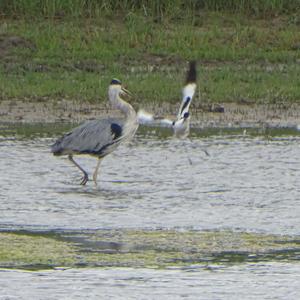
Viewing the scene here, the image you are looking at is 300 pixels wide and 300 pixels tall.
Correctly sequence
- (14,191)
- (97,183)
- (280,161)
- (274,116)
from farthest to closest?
(274,116) → (280,161) → (97,183) → (14,191)

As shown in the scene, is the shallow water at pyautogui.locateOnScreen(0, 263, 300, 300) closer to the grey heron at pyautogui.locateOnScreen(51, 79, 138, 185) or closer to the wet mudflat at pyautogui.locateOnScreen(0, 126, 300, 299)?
the wet mudflat at pyautogui.locateOnScreen(0, 126, 300, 299)

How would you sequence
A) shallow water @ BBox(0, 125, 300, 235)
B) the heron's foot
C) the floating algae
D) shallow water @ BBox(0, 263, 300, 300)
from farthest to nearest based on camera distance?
the heron's foot
shallow water @ BBox(0, 125, 300, 235)
the floating algae
shallow water @ BBox(0, 263, 300, 300)

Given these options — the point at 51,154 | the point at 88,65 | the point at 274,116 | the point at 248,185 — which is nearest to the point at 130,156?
the point at 51,154

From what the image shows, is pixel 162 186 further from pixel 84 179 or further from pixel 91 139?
pixel 91 139

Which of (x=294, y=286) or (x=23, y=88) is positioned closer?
(x=294, y=286)

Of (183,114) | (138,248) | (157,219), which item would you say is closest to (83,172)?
(183,114)

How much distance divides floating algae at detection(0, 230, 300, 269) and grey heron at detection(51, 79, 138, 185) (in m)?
2.66

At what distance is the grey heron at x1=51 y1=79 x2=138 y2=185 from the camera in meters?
11.3

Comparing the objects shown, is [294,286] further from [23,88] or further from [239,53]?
[239,53]

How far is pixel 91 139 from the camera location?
11375 mm

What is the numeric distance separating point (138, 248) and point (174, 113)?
6744 mm

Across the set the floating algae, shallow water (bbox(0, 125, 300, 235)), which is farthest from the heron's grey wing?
the floating algae

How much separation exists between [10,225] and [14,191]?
142 centimetres

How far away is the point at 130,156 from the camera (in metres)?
12.4
